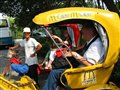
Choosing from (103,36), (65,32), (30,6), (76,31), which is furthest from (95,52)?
(30,6)

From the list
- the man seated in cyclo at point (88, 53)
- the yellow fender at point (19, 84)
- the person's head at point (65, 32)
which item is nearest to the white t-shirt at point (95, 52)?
the man seated in cyclo at point (88, 53)

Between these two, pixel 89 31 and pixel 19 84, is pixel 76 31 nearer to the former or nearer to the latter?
pixel 89 31

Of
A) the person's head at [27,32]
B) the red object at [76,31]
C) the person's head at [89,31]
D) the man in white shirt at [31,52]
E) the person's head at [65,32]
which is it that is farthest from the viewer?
the man in white shirt at [31,52]

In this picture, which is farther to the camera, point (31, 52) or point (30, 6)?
point (30, 6)

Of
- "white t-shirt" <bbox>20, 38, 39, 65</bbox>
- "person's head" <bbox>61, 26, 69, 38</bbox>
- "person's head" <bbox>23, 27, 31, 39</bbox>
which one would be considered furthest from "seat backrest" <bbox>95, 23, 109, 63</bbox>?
"white t-shirt" <bbox>20, 38, 39, 65</bbox>

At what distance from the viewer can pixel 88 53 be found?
571 cm

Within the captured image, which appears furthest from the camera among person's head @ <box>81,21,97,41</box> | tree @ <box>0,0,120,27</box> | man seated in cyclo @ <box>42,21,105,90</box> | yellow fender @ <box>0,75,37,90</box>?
tree @ <box>0,0,120,27</box>

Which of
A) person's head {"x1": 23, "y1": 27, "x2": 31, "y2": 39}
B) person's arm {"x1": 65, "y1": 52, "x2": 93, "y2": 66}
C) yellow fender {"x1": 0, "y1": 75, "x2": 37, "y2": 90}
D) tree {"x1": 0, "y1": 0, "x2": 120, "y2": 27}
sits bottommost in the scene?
tree {"x1": 0, "y1": 0, "x2": 120, "y2": 27}

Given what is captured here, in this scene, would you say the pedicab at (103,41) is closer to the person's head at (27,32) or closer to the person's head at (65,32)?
the person's head at (65,32)

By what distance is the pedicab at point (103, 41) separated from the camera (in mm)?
5516

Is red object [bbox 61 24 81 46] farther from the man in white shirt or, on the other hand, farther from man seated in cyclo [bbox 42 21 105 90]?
the man in white shirt

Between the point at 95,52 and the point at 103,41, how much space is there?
0.60ft

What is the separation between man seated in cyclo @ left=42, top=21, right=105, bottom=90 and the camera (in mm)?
5633

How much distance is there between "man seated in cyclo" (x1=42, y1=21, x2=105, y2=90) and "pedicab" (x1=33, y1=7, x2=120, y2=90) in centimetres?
10
